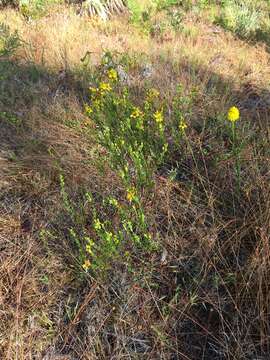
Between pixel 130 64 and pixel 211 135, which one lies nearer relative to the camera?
pixel 211 135

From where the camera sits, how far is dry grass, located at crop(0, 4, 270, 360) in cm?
152

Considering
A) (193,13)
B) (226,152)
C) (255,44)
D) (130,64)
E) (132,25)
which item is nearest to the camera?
(226,152)

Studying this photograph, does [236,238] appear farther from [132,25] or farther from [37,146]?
[132,25]

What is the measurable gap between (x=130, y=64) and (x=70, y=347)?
3.10m

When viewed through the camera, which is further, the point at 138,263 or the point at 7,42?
the point at 7,42

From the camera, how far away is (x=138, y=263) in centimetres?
179

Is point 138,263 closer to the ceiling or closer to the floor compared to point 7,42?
closer to the floor

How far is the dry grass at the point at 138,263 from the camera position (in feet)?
5.00

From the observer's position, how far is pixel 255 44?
462 centimetres

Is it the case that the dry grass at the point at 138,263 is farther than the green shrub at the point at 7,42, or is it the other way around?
the green shrub at the point at 7,42

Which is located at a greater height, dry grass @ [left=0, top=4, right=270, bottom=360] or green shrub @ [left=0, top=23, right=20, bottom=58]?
green shrub @ [left=0, top=23, right=20, bottom=58]

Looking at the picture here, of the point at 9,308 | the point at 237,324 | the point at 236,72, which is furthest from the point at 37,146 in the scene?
the point at 236,72

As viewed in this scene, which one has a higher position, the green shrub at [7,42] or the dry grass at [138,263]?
the green shrub at [7,42]

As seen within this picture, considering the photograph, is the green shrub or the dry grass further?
the green shrub
